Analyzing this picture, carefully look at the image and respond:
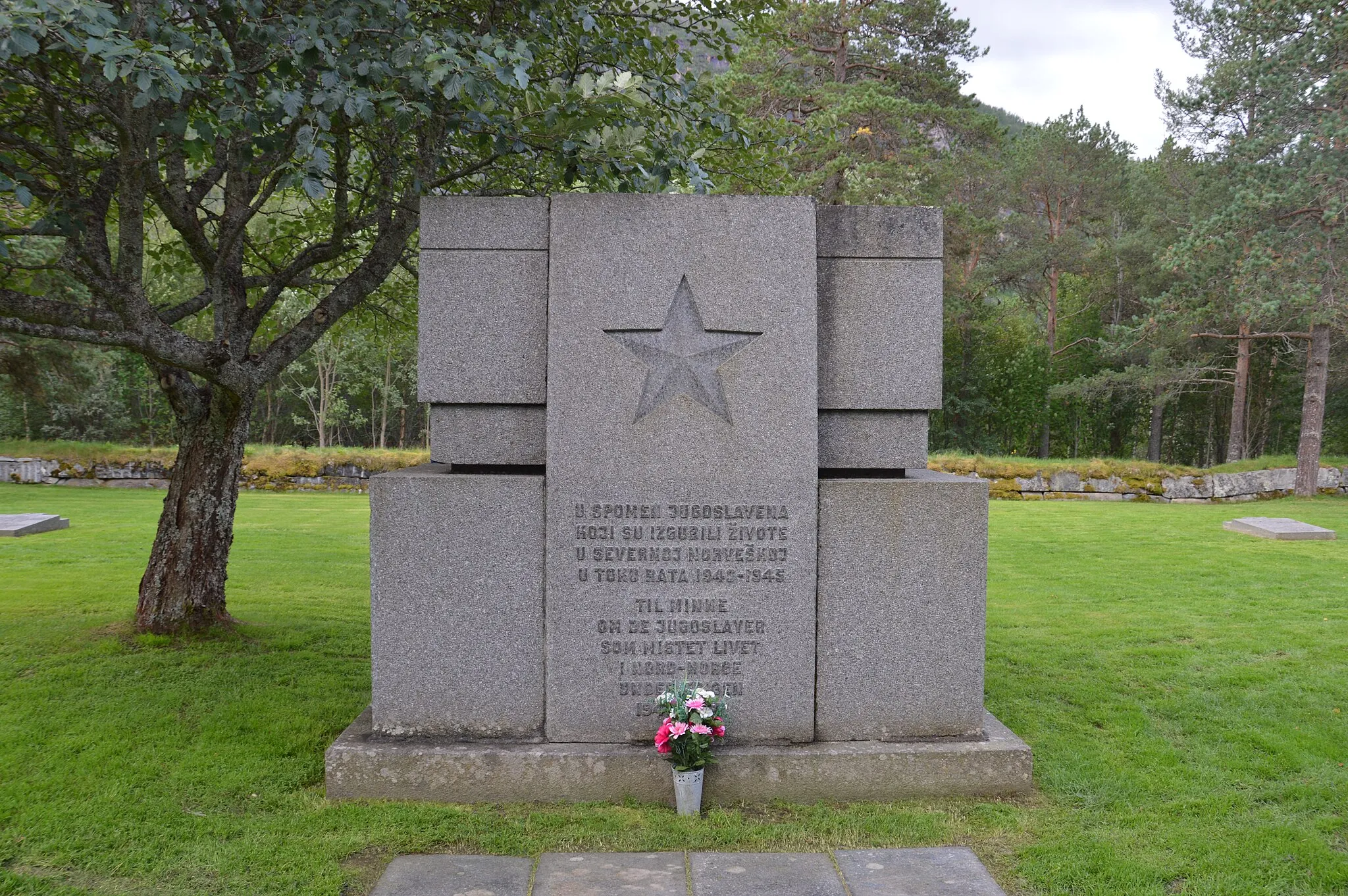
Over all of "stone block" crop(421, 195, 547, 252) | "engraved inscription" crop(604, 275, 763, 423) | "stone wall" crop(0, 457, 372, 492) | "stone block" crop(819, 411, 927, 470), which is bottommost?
"stone wall" crop(0, 457, 372, 492)

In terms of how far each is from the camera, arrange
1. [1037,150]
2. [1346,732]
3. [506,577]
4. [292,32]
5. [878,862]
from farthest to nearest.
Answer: [1037,150] < [1346,732] < [506,577] < [292,32] < [878,862]

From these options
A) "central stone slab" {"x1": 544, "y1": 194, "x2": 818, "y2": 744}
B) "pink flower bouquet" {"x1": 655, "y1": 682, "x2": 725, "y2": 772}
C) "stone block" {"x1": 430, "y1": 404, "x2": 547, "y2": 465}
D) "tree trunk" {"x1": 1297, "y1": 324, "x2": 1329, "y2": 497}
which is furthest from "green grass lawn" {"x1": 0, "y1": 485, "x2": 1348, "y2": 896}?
"tree trunk" {"x1": 1297, "y1": 324, "x2": 1329, "y2": 497}

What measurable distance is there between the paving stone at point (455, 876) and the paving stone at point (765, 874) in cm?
70

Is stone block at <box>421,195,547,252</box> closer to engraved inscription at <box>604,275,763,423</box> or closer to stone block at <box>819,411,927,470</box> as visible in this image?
engraved inscription at <box>604,275,763,423</box>

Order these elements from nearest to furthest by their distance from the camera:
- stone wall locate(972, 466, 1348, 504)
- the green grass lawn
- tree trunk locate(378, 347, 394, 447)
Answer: the green grass lawn
stone wall locate(972, 466, 1348, 504)
tree trunk locate(378, 347, 394, 447)

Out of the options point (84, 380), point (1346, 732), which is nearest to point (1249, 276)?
point (1346, 732)

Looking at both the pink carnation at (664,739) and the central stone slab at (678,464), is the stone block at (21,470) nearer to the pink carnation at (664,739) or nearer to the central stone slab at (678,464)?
the central stone slab at (678,464)

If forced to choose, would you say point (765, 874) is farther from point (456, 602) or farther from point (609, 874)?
point (456, 602)

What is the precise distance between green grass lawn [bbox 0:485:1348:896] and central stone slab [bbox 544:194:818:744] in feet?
2.00

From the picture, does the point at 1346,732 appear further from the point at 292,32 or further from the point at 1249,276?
the point at 1249,276

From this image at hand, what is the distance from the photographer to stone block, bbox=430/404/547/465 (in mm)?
4477

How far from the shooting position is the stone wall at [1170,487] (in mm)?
20359

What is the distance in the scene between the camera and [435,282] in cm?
439

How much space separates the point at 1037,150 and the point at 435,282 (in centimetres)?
2869
